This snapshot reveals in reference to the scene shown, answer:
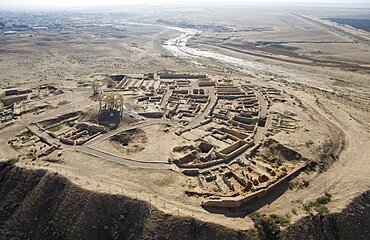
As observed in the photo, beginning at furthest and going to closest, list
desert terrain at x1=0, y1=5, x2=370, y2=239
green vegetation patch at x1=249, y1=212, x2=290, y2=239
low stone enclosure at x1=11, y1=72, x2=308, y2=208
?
low stone enclosure at x1=11, y1=72, x2=308, y2=208 → desert terrain at x1=0, y1=5, x2=370, y2=239 → green vegetation patch at x1=249, y1=212, x2=290, y2=239

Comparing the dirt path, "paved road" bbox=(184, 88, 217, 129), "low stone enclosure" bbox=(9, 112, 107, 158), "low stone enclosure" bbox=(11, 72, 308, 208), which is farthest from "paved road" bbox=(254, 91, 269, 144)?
"low stone enclosure" bbox=(9, 112, 107, 158)

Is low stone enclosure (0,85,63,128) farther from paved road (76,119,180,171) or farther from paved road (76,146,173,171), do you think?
paved road (76,146,173,171)

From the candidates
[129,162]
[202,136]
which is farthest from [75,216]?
[202,136]

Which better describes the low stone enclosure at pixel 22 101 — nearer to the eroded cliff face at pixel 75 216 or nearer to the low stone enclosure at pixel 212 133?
the low stone enclosure at pixel 212 133

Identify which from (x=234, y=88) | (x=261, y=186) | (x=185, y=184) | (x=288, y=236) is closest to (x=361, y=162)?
(x=261, y=186)

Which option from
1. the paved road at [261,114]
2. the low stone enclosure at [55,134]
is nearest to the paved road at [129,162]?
the low stone enclosure at [55,134]

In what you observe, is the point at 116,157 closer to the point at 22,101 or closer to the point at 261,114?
the point at 261,114

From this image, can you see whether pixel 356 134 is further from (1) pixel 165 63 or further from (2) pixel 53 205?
(1) pixel 165 63
